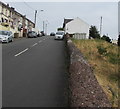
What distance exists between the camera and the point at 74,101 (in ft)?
17.5

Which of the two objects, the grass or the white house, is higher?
the white house

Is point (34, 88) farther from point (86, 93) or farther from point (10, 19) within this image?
point (10, 19)

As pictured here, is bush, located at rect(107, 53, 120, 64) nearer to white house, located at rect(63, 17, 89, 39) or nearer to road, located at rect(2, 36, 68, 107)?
road, located at rect(2, 36, 68, 107)

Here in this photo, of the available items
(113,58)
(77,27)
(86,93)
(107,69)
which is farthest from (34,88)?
(77,27)

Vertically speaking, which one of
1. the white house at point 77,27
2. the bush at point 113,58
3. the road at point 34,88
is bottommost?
the road at point 34,88

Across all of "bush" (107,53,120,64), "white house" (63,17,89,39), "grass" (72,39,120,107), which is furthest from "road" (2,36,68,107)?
"white house" (63,17,89,39)

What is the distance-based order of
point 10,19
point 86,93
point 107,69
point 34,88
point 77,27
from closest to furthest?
1. point 86,93
2. point 34,88
3. point 107,69
4. point 10,19
5. point 77,27

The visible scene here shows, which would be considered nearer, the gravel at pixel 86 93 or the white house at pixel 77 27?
the gravel at pixel 86 93

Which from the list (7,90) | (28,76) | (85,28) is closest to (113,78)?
(28,76)

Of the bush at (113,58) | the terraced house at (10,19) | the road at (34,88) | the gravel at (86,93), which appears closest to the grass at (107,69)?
the bush at (113,58)

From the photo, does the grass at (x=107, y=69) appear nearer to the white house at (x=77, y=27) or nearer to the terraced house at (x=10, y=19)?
the terraced house at (x=10, y=19)

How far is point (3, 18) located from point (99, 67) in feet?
172

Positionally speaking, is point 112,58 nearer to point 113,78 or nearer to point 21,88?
point 113,78

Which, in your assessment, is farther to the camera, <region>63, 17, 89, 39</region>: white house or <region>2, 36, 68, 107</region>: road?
<region>63, 17, 89, 39</region>: white house
